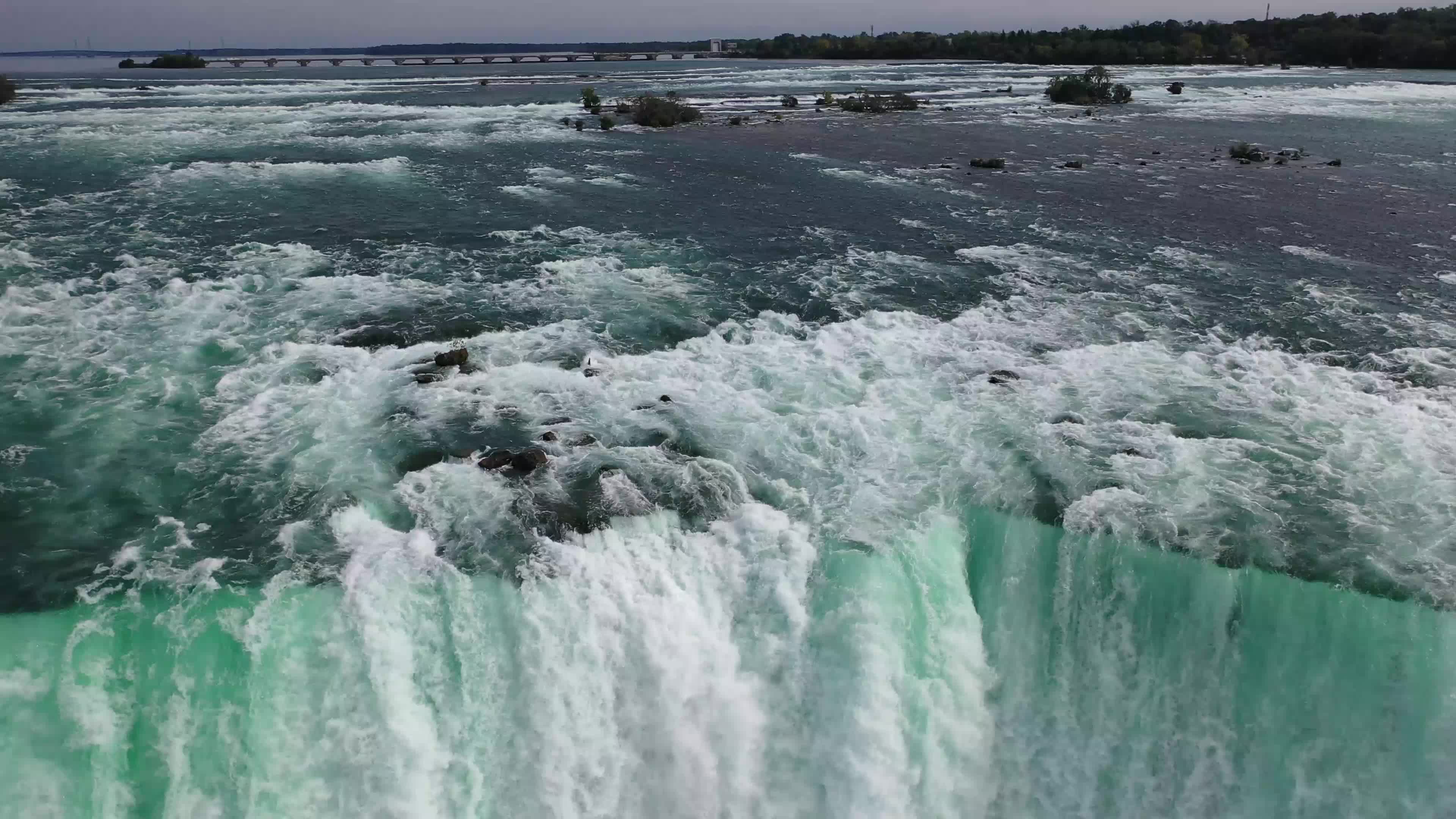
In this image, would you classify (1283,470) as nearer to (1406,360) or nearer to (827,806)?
(1406,360)

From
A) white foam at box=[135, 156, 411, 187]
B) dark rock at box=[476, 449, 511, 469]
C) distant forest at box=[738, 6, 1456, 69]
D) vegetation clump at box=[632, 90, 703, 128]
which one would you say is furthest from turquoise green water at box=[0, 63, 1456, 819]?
distant forest at box=[738, 6, 1456, 69]

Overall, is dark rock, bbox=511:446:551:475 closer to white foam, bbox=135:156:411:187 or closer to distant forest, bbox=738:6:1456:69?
white foam, bbox=135:156:411:187

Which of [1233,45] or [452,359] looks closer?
[452,359]

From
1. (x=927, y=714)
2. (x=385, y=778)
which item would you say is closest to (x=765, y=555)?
(x=927, y=714)

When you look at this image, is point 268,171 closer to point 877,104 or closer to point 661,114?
point 661,114

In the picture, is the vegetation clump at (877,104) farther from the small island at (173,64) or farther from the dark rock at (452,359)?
the small island at (173,64)

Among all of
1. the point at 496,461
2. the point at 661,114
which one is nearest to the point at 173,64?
the point at 661,114
